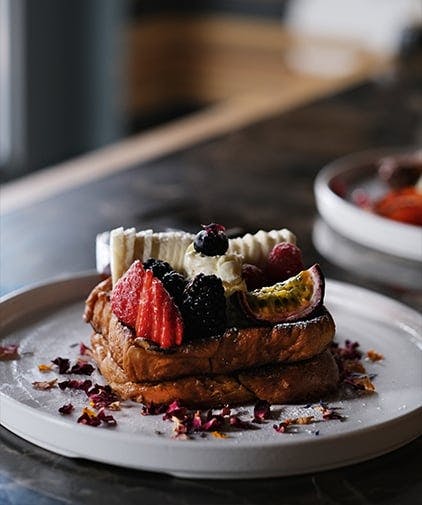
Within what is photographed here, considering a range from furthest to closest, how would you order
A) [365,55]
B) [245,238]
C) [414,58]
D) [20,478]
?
[365,55] < [414,58] < [245,238] < [20,478]

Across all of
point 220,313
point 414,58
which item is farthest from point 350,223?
point 414,58

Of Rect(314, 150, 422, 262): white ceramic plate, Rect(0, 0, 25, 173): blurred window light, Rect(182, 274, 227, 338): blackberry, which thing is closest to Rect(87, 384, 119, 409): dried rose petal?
Rect(182, 274, 227, 338): blackberry

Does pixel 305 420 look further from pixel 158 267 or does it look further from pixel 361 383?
pixel 158 267

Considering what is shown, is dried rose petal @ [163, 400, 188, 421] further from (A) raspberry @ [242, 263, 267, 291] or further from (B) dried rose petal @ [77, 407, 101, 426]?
(A) raspberry @ [242, 263, 267, 291]

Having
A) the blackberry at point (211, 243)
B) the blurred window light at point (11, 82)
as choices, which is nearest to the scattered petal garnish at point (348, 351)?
the blackberry at point (211, 243)

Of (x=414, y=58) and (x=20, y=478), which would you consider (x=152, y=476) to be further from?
(x=414, y=58)

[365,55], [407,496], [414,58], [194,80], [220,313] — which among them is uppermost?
[220,313]

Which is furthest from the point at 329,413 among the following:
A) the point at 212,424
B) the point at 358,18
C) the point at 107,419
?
the point at 358,18
